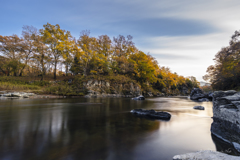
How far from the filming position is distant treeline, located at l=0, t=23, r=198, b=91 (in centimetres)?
2852

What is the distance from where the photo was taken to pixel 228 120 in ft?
11.4

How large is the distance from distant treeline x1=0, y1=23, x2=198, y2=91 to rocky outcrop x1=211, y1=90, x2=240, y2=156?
95.8 ft

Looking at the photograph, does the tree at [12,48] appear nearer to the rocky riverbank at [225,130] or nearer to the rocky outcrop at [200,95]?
the rocky riverbank at [225,130]

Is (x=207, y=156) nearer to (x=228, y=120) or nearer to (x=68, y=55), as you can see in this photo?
(x=228, y=120)

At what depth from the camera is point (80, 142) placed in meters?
3.28

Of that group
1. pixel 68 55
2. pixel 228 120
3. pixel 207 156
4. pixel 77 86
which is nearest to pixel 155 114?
pixel 228 120

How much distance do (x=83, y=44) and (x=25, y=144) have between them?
32676mm

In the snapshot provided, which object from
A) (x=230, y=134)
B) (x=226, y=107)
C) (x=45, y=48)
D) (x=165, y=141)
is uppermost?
(x=45, y=48)

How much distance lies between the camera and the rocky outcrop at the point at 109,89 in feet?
86.4

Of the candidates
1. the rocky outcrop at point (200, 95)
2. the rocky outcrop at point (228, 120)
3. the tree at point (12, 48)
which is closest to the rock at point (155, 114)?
the rocky outcrop at point (228, 120)

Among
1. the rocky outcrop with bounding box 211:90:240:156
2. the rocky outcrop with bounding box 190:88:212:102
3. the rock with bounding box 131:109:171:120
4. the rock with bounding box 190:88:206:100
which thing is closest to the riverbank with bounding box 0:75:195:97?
the rock with bounding box 190:88:206:100

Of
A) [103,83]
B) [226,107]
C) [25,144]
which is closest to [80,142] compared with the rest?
[25,144]

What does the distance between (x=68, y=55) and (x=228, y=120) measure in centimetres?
3216

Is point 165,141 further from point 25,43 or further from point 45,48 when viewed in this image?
point 25,43
